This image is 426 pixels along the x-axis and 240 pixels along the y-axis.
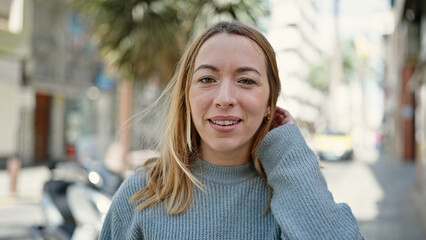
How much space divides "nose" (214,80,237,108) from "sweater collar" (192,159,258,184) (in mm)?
229

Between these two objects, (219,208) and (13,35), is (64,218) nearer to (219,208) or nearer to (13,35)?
(219,208)

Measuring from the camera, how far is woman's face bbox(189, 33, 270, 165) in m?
1.59

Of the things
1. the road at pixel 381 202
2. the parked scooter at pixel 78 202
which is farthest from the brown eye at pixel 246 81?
the road at pixel 381 202

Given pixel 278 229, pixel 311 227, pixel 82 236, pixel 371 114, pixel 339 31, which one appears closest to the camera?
pixel 311 227

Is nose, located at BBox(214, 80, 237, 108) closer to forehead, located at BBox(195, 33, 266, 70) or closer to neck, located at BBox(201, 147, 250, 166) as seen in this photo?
forehead, located at BBox(195, 33, 266, 70)

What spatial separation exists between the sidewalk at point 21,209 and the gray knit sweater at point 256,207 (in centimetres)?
362

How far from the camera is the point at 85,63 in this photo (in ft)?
77.6

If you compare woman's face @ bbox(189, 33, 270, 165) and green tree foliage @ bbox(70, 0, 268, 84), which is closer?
woman's face @ bbox(189, 33, 270, 165)

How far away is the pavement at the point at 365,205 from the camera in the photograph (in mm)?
7207

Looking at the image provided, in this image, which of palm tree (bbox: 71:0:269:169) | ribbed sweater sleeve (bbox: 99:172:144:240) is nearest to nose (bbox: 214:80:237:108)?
ribbed sweater sleeve (bbox: 99:172:144:240)

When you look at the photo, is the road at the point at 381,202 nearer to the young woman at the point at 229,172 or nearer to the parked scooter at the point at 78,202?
the parked scooter at the point at 78,202

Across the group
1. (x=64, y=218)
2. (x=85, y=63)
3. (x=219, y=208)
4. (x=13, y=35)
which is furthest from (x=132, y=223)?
(x=85, y=63)

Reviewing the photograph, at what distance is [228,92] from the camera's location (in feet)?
5.18

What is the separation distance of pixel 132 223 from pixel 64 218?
10.4 feet
